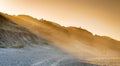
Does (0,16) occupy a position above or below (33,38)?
above

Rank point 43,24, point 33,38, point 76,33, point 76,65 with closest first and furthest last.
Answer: point 76,65
point 33,38
point 43,24
point 76,33

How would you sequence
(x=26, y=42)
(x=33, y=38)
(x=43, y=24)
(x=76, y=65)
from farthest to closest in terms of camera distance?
(x=43, y=24) → (x=33, y=38) → (x=26, y=42) → (x=76, y=65)

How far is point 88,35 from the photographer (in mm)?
107812

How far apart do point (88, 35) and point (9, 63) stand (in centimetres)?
8858

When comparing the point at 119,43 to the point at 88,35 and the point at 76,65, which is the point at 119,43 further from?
the point at 76,65

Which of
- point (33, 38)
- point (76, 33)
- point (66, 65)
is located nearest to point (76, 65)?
point (66, 65)

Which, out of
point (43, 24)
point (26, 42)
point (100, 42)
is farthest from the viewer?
point (43, 24)

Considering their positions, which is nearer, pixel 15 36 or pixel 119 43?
pixel 15 36

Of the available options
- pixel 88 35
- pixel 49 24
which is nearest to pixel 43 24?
pixel 49 24

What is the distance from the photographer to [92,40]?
101875 millimetres

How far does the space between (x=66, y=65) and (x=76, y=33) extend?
99374 millimetres

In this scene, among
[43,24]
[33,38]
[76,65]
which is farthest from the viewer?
[43,24]

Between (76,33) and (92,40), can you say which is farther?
(76,33)

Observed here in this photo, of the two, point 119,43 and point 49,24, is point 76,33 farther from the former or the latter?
point 119,43
